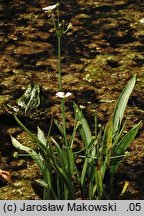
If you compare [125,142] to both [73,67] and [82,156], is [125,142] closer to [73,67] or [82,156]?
[82,156]

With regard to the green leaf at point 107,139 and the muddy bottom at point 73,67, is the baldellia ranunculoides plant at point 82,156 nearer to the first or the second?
the green leaf at point 107,139

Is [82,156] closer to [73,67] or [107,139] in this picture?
[107,139]

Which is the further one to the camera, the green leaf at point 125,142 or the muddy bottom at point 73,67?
the muddy bottom at point 73,67

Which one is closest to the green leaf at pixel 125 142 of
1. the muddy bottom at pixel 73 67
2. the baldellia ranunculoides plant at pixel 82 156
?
the baldellia ranunculoides plant at pixel 82 156

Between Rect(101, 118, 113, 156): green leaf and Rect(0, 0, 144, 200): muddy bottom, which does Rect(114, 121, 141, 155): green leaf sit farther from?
Rect(0, 0, 144, 200): muddy bottom

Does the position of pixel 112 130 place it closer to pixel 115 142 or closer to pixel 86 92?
pixel 115 142

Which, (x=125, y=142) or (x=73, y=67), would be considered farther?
(x=73, y=67)

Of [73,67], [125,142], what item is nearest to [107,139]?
[125,142]

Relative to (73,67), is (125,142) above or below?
above

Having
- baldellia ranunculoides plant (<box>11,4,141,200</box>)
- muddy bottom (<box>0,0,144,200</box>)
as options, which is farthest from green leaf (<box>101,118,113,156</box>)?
muddy bottom (<box>0,0,144,200</box>)
